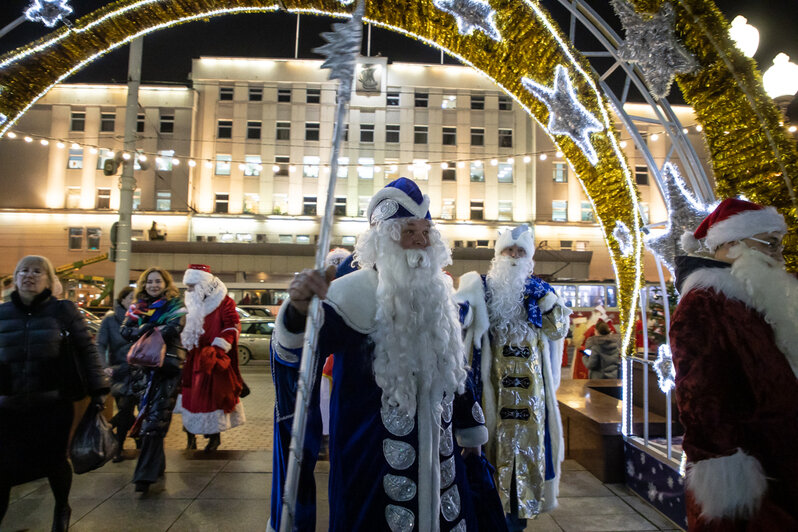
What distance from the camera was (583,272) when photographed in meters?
27.9

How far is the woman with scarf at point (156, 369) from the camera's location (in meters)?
3.91

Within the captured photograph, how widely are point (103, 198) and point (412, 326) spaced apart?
33627mm

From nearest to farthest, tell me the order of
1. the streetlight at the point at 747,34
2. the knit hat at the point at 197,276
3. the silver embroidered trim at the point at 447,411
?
the silver embroidered trim at the point at 447,411
the streetlight at the point at 747,34
the knit hat at the point at 197,276

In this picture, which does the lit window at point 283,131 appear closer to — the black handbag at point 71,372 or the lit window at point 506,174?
the lit window at point 506,174

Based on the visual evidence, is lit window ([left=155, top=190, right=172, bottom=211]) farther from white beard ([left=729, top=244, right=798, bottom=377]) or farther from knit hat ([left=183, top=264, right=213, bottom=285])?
white beard ([left=729, top=244, right=798, bottom=377])

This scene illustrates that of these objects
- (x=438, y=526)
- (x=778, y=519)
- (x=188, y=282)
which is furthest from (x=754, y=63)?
(x=188, y=282)

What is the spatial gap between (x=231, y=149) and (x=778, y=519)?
3151 centimetres

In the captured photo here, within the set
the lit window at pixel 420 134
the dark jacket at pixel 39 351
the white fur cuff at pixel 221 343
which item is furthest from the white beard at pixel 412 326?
the lit window at pixel 420 134

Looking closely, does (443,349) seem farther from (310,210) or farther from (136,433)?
(310,210)

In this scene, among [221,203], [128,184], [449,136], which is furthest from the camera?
[449,136]

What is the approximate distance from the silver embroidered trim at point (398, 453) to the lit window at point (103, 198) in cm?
3340

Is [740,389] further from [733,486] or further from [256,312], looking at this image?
[256,312]

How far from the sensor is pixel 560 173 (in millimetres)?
31125

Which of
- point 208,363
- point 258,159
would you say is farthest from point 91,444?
point 258,159
